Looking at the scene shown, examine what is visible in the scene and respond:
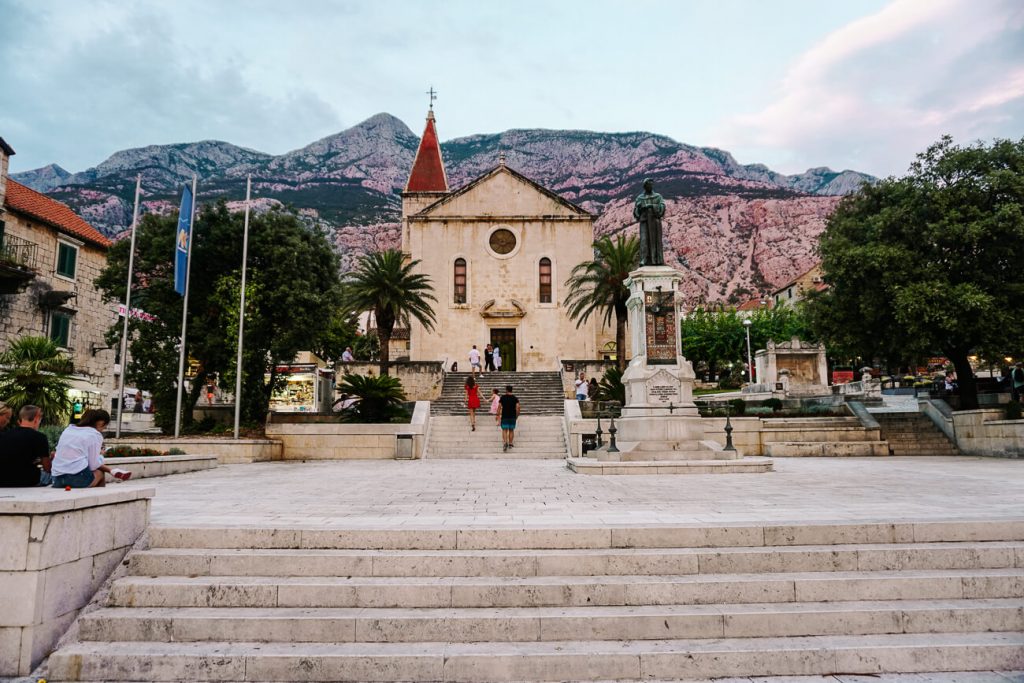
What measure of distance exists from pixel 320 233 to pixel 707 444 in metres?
13.9

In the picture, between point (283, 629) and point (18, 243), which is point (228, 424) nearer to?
point (18, 243)

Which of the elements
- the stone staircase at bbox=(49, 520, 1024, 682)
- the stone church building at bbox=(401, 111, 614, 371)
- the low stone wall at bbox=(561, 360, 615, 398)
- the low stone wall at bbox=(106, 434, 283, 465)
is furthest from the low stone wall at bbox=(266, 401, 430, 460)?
the stone church building at bbox=(401, 111, 614, 371)

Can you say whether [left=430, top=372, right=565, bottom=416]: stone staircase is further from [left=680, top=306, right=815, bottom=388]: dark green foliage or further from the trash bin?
[left=680, top=306, right=815, bottom=388]: dark green foliage

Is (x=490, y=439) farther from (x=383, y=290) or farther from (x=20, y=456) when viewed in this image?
(x=20, y=456)

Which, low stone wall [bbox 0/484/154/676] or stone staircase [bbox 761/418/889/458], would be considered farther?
stone staircase [bbox 761/418/889/458]

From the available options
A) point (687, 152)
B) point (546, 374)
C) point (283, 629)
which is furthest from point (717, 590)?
point (687, 152)

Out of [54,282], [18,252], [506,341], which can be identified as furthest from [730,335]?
[18,252]

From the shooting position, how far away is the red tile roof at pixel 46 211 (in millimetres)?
22094

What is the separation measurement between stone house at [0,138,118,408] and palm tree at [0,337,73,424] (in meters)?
5.63

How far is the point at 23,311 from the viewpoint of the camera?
871 inches

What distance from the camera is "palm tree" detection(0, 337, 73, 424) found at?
13164 millimetres

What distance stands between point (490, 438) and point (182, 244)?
10.2 meters

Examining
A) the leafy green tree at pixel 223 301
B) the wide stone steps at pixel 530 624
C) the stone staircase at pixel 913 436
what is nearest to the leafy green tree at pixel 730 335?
the stone staircase at pixel 913 436

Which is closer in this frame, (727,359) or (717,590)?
(717,590)
